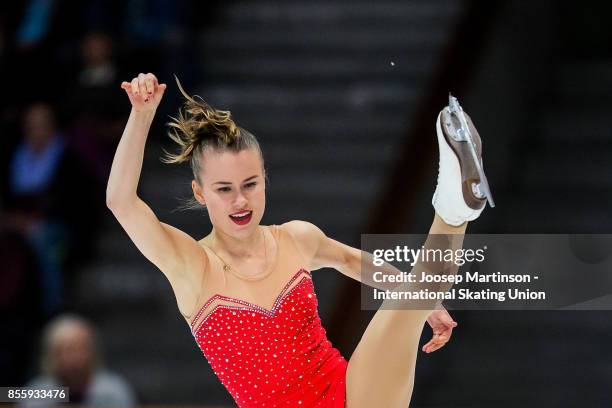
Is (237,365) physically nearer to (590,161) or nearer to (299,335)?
(299,335)

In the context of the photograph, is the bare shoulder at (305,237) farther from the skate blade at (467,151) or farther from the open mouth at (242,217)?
the skate blade at (467,151)

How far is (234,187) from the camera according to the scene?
2.35m

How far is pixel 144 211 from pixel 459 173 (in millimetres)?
616

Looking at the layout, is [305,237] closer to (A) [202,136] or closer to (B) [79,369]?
(A) [202,136]

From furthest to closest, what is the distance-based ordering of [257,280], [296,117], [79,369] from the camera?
[296,117] → [79,369] → [257,280]

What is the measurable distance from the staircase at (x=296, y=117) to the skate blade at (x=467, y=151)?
2.33 feet

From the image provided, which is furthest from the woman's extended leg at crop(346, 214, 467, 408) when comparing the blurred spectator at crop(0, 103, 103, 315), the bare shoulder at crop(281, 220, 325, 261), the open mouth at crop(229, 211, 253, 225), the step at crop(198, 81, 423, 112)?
the blurred spectator at crop(0, 103, 103, 315)

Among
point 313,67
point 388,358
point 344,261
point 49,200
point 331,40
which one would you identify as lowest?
point 388,358

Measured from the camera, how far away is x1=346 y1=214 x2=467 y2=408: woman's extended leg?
7.81 ft

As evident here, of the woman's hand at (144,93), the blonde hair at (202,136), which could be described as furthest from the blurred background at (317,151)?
the woman's hand at (144,93)

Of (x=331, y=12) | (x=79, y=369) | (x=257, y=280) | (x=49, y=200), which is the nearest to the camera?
(x=257, y=280)

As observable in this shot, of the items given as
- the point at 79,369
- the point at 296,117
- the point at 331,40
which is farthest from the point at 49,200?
the point at 331,40

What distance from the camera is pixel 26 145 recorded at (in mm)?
3871

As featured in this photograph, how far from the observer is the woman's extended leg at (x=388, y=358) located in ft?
7.81
